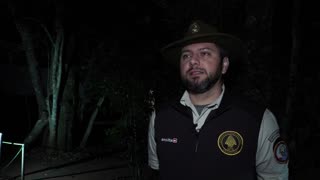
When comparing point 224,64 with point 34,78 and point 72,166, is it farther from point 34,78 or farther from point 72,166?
point 34,78

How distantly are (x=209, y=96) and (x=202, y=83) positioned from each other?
0.44ft

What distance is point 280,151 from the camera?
2855 mm

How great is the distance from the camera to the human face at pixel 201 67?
120 inches

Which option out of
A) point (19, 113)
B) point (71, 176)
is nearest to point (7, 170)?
point (71, 176)

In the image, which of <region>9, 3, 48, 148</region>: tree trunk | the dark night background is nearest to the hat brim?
the dark night background

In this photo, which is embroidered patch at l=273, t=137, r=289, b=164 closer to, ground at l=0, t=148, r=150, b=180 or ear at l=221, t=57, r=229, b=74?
ear at l=221, t=57, r=229, b=74

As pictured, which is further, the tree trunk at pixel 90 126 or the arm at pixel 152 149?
the tree trunk at pixel 90 126

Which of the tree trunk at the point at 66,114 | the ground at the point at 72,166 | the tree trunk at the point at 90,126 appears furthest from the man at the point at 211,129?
the tree trunk at the point at 66,114

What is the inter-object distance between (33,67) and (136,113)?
24.0 ft

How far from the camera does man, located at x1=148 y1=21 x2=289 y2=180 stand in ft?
9.35

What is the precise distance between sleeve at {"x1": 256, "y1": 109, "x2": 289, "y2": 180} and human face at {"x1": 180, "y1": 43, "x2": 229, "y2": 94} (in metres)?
0.46

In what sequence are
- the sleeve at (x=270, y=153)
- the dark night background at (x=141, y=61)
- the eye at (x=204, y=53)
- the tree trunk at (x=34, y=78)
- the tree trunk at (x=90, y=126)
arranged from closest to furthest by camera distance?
1. the sleeve at (x=270, y=153)
2. the eye at (x=204, y=53)
3. the dark night background at (x=141, y=61)
4. the tree trunk at (x=34, y=78)
5. the tree trunk at (x=90, y=126)

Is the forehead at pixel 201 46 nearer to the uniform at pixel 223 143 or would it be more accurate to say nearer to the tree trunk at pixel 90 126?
the uniform at pixel 223 143

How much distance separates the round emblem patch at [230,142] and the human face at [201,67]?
361 mm
